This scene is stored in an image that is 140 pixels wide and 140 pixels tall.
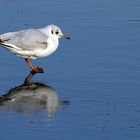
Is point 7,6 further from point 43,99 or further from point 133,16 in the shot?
point 43,99

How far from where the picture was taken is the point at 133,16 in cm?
1460

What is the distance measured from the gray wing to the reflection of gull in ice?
100cm

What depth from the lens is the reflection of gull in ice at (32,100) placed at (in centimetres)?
920

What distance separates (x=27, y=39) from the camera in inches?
448

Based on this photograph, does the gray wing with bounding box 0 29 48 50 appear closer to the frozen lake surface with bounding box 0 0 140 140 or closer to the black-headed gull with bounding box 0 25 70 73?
the black-headed gull with bounding box 0 25 70 73

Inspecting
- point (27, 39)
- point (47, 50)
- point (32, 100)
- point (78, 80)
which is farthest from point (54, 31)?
point (32, 100)

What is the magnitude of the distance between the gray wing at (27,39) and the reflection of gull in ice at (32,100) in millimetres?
1003

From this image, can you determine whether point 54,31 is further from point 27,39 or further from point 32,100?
point 32,100

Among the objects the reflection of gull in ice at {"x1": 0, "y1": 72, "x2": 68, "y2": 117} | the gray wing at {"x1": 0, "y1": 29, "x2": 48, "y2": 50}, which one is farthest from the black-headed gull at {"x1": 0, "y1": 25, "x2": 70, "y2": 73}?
the reflection of gull in ice at {"x1": 0, "y1": 72, "x2": 68, "y2": 117}

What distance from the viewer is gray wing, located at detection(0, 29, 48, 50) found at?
1131 centimetres

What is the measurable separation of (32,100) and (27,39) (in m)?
1.90

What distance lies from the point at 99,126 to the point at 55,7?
730 centimetres

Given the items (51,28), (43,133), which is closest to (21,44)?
(51,28)

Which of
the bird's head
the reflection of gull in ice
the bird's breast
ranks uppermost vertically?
the bird's head
